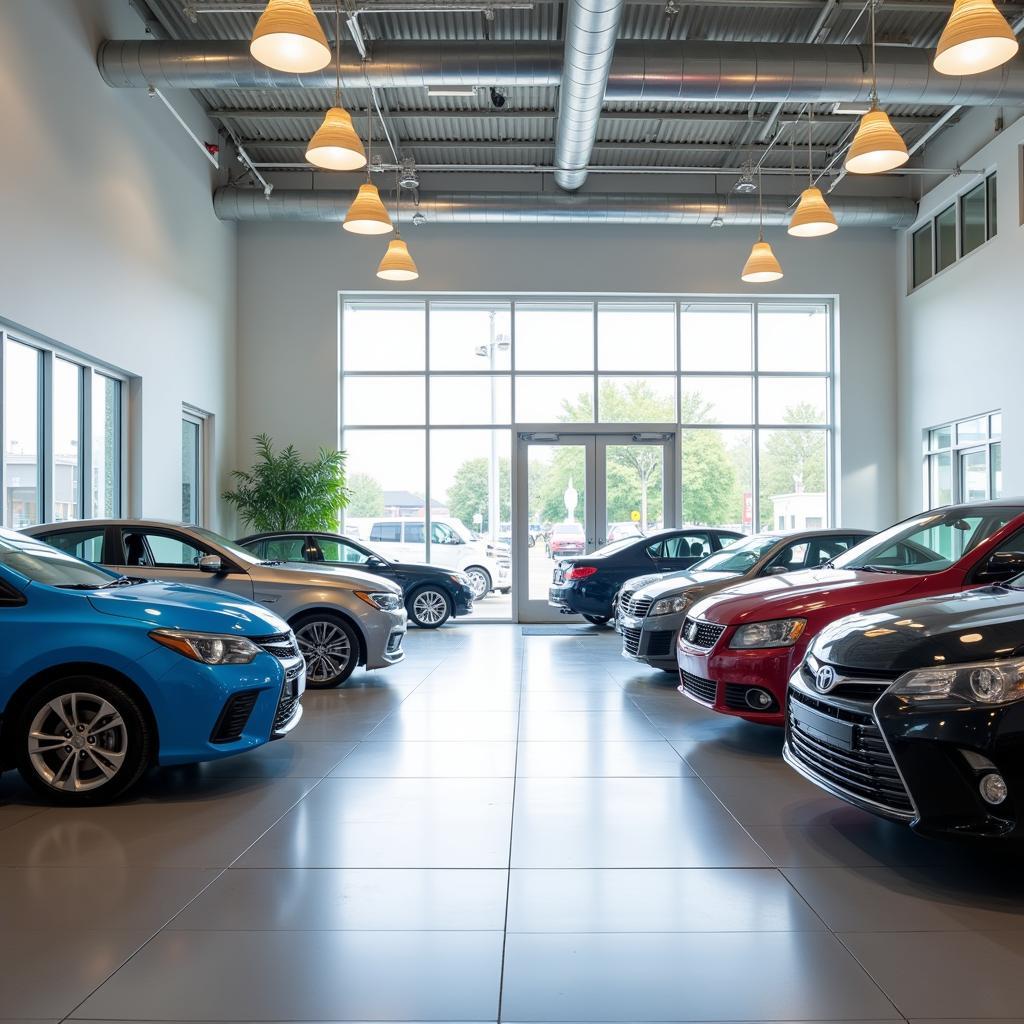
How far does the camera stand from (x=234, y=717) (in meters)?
4.89

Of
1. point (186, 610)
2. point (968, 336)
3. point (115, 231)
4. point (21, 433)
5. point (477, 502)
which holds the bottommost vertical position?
point (186, 610)

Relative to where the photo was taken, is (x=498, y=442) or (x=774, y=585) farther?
(x=498, y=442)

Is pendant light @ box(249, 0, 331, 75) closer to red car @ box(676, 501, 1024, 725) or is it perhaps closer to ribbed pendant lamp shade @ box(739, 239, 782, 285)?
red car @ box(676, 501, 1024, 725)

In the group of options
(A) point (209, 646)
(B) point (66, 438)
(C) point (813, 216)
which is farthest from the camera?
(B) point (66, 438)

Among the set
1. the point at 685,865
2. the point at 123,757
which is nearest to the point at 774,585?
the point at 685,865

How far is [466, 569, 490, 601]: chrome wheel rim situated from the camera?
52.4 ft

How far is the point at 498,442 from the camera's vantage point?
638 inches

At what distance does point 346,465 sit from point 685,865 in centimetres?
1283

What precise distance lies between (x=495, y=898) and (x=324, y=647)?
5.19 metres

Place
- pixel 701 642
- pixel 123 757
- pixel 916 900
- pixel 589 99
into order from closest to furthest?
1. pixel 916 900
2. pixel 123 757
3. pixel 701 642
4. pixel 589 99

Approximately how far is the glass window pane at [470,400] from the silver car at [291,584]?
763 cm

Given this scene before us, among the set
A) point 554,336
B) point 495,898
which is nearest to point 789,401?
point 554,336

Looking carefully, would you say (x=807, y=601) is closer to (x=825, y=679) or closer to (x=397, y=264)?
(x=825, y=679)

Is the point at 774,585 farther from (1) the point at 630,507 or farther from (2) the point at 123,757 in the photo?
(1) the point at 630,507
